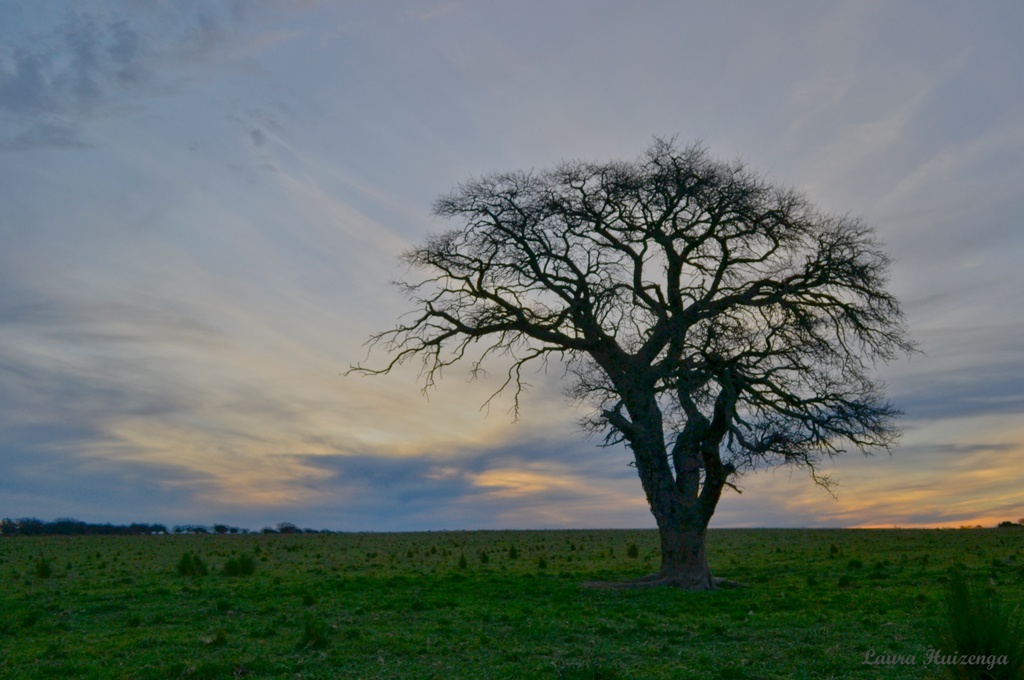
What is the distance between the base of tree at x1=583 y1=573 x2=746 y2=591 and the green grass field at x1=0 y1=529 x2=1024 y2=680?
31.5 inches

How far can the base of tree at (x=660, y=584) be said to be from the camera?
21875mm

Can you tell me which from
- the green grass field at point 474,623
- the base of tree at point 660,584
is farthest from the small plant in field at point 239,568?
the base of tree at point 660,584

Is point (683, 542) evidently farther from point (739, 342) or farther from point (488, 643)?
point (488, 643)

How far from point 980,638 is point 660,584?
49.0 feet

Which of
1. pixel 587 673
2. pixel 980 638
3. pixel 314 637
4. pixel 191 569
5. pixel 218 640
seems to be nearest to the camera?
pixel 980 638

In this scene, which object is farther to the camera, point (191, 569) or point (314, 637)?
point (191, 569)

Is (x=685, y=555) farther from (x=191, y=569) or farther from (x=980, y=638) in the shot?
(x=191, y=569)

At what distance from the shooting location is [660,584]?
22172 mm

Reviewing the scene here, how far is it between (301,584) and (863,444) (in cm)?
1641

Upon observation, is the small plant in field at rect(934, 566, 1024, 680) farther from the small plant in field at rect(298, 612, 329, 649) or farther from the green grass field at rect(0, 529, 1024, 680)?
the small plant in field at rect(298, 612, 329, 649)

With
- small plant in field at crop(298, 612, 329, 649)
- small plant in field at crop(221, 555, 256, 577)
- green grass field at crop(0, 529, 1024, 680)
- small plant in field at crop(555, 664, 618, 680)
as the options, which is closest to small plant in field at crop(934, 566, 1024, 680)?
green grass field at crop(0, 529, 1024, 680)

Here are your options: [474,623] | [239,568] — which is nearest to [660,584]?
[474,623]

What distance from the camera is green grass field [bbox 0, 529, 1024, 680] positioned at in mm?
12133

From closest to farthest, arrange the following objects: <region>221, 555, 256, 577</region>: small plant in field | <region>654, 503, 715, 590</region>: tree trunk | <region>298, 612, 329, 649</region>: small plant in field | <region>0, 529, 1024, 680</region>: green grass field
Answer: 1. <region>0, 529, 1024, 680</region>: green grass field
2. <region>298, 612, 329, 649</region>: small plant in field
3. <region>654, 503, 715, 590</region>: tree trunk
4. <region>221, 555, 256, 577</region>: small plant in field
